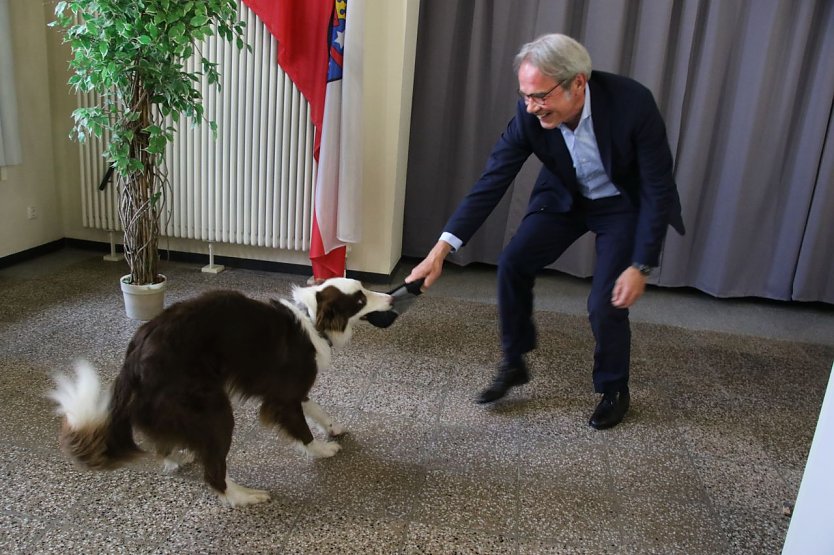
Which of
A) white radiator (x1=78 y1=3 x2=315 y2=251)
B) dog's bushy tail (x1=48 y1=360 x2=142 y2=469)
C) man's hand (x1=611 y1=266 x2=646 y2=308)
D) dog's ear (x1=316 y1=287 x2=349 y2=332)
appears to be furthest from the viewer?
white radiator (x1=78 y1=3 x2=315 y2=251)

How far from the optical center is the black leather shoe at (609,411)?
7.27 ft

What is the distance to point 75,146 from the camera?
3658 millimetres

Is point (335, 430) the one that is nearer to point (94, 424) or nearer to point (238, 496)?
point (238, 496)

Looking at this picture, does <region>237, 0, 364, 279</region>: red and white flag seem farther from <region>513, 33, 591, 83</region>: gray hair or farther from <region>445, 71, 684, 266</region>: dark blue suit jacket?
<region>513, 33, 591, 83</region>: gray hair

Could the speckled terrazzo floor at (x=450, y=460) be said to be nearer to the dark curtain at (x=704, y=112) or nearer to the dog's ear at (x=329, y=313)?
the dog's ear at (x=329, y=313)

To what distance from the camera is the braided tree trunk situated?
265 centimetres

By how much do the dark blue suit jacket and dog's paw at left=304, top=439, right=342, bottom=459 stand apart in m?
0.79

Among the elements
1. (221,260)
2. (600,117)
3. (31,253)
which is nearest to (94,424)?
(600,117)

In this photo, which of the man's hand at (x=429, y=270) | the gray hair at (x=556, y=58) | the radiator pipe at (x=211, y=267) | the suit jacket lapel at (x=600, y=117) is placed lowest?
the radiator pipe at (x=211, y=267)

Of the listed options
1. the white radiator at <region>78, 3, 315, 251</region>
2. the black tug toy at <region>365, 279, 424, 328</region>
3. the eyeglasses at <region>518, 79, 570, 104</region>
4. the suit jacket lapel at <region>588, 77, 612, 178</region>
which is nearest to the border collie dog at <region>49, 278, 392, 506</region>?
the black tug toy at <region>365, 279, 424, 328</region>

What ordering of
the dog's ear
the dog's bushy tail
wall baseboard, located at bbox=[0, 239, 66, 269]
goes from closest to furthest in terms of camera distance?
1. the dog's bushy tail
2. the dog's ear
3. wall baseboard, located at bbox=[0, 239, 66, 269]

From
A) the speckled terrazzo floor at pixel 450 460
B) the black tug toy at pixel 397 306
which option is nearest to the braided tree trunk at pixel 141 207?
the speckled terrazzo floor at pixel 450 460

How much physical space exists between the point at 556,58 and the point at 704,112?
2075 millimetres

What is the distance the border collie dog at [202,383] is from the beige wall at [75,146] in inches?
70.4
